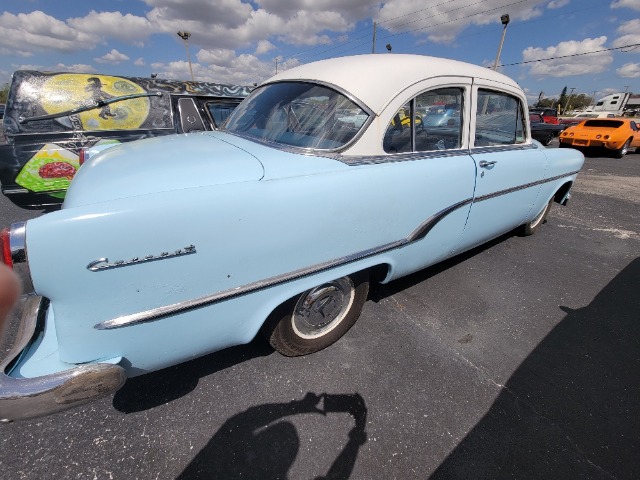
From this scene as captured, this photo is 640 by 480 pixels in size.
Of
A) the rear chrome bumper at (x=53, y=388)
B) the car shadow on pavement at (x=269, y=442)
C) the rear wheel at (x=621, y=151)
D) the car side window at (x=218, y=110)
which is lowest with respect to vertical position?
the rear wheel at (x=621, y=151)

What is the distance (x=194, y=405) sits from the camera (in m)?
1.81

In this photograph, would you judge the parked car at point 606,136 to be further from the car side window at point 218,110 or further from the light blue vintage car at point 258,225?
the car side window at point 218,110

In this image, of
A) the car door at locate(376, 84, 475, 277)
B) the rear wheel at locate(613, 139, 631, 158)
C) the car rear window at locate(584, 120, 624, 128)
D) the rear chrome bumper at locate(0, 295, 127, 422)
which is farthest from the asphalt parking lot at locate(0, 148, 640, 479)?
the car rear window at locate(584, 120, 624, 128)

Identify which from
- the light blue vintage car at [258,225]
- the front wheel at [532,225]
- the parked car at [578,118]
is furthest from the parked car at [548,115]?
the light blue vintage car at [258,225]

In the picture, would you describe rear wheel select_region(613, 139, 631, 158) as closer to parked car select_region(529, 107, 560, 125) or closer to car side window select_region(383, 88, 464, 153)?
parked car select_region(529, 107, 560, 125)

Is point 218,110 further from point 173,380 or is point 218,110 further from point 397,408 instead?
point 397,408

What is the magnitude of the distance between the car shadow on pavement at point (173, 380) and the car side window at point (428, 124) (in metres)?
1.64

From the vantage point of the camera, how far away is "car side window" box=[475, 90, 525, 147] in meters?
2.61

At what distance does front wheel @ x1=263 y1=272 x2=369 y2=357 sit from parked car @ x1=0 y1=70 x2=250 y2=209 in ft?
8.56

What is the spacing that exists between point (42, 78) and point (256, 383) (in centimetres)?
441

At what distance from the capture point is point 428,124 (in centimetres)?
232

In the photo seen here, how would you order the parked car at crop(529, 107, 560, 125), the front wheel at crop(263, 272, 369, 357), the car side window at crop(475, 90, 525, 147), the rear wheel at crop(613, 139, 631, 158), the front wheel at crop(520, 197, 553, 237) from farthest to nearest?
the parked car at crop(529, 107, 560, 125), the rear wheel at crop(613, 139, 631, 158), the front wheel at crop(520, 197, 553, 237), the car side window at crop(475, 90, 525, 147), the front wheel at crop(263, 272, 369, 357)

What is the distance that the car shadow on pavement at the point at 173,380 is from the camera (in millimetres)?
1821

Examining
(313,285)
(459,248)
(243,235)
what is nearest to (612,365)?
(459,248)
